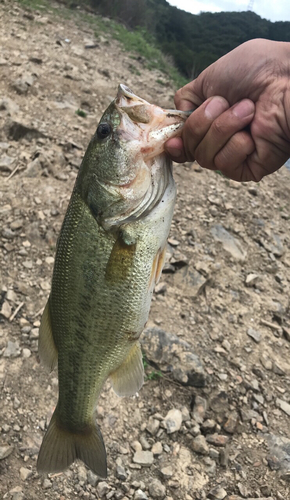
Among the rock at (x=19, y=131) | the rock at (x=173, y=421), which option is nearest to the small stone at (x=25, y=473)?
the rock at (x=173, y=421)

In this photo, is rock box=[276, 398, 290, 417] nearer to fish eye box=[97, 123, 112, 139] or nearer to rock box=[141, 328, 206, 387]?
rock box=[141, 328, 206, 387]

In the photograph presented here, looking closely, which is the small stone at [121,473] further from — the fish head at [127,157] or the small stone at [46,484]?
the fish head at [127,157]

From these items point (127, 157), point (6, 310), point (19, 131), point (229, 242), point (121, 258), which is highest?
point (127, 157)

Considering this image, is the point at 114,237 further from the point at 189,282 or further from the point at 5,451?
the point at 189,282

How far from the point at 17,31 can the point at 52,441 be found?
923 centimetres

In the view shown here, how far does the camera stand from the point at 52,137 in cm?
613

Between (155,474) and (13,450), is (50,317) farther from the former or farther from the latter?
(155,474)

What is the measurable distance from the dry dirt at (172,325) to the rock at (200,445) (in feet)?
0.04

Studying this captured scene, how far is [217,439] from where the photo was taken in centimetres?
350

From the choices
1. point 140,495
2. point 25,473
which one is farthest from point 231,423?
point 25,473

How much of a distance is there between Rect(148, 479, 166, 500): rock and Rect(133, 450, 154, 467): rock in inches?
5.5

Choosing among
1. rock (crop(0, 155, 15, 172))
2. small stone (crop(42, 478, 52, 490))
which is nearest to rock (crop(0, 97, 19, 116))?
rock (crop(0, 155, 15, 172))

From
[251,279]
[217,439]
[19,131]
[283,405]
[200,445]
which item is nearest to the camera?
[200,445]

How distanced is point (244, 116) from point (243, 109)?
35mm
